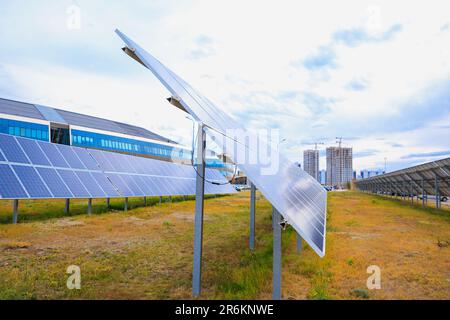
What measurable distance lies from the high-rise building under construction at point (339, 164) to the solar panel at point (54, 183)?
16489 cm

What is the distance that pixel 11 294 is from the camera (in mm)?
6660

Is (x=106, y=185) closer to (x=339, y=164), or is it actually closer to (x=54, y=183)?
(x=54, y=183)

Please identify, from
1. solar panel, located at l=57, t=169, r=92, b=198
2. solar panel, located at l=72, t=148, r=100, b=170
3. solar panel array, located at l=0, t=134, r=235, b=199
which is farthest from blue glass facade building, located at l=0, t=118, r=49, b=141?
solar panel, located at l=57, t=169, r=92, b=198

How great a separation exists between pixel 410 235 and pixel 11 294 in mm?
17026

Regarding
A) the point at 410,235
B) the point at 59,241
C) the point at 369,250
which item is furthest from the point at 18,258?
the point at 410,235

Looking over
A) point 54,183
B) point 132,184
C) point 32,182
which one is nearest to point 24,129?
point 132,184

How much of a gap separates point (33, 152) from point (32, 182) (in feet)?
8.76

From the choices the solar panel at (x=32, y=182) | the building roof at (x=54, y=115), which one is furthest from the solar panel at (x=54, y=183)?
the building roof at (x=54, y=115)

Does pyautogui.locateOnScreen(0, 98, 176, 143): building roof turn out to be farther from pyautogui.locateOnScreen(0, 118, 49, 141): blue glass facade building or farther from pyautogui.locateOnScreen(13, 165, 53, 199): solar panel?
pyautogui.locateOnScreen(13, 165, 53, 199): solar panel

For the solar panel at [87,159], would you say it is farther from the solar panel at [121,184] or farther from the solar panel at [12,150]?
the solar panel at [12,150]

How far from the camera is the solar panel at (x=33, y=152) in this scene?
1588cm

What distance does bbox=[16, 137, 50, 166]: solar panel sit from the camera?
1588 cm

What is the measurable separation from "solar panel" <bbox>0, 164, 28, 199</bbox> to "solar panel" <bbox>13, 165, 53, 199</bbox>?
0.28 metres

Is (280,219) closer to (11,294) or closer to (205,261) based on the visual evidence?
(205,261)
